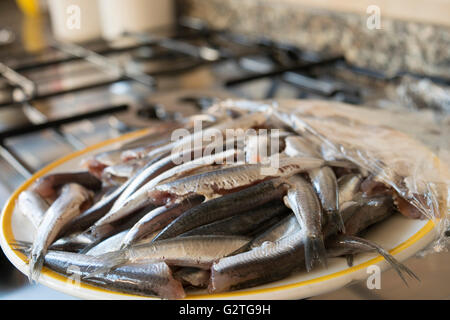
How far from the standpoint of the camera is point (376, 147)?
31.6 inches

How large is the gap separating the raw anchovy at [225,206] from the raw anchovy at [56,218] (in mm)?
153

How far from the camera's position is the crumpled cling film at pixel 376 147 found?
27.8 inches

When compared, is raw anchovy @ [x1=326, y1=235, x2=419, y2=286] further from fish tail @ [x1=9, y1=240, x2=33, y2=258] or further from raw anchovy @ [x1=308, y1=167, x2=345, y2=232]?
fish tail @ [x1=9, y1=240, x2=33, y2=258]

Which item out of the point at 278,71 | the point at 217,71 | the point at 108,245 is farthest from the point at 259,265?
the point at 217,71

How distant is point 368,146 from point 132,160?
1.25ft

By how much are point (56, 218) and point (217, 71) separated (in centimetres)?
115

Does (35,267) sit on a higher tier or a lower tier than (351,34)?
lower

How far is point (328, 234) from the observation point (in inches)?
25.2

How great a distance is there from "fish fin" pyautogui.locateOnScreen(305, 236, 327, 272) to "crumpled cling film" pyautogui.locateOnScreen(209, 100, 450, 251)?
16 centimetres

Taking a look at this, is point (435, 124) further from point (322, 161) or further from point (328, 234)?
point (328, 234)

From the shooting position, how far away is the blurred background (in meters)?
1.12

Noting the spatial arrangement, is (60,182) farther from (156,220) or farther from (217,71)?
(217,71)

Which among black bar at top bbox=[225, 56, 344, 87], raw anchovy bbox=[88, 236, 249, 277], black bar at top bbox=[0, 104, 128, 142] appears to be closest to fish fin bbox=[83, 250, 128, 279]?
raw anchovy bbox=[88, 236, 249, 277]
